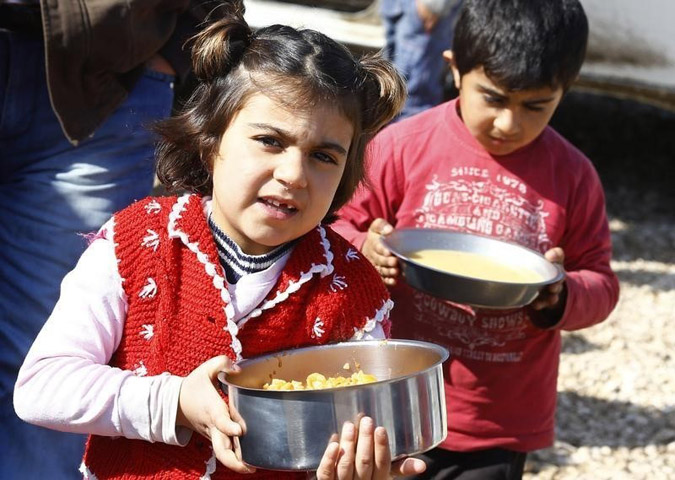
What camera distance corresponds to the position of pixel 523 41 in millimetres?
3152

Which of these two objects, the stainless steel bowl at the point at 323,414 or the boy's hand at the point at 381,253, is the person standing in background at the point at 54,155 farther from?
the stainless steel bowl at the point at 323,414

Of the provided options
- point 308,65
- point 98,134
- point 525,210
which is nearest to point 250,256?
point 308,65

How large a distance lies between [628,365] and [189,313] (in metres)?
3.95

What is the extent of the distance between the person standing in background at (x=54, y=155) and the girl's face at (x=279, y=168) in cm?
77

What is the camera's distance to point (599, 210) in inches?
127

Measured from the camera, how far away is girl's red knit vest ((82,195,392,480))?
2.07 metres

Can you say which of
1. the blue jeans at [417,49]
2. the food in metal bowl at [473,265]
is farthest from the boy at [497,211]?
the blue jeans at [417,49]

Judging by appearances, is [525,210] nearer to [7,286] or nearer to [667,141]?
[7,286]

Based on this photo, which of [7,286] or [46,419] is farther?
[7,286]

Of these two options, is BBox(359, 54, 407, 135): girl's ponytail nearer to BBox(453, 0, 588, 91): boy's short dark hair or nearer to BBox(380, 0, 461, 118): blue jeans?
BBox(453, 0, 588, 91): boy's short dark hair

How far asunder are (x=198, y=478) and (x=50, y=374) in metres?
0.34

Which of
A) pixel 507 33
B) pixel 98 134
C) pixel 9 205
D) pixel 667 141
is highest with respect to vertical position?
pixel 507 33

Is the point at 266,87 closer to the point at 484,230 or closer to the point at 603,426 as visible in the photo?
the point at 484,230

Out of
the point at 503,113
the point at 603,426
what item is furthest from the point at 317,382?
the point at 603,426
